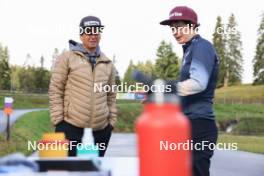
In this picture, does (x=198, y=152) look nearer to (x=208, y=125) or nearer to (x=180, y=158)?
(x=208, y=125)

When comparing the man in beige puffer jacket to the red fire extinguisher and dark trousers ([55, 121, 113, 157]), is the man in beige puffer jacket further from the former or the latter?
the red fire extinguisher

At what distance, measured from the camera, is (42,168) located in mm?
2178

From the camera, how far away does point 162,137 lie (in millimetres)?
1490

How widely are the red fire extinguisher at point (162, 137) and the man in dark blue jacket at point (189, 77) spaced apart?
1.91m

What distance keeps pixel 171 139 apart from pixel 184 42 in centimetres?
224

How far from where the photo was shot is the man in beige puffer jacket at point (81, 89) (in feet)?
15.3

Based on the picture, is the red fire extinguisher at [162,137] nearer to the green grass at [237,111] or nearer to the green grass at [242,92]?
the green grass at [237,111]

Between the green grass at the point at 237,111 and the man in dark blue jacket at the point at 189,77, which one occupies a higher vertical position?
the man in dark blue jacket at the point at 189,77

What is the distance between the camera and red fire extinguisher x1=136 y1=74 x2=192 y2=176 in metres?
1.47

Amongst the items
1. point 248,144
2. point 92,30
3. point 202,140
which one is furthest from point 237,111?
point 202,140

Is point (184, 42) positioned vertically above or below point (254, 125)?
above

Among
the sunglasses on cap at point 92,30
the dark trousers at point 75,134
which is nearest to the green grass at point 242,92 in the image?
the dark trousers at point 75,134

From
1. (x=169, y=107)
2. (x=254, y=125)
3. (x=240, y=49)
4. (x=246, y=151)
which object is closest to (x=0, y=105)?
(x=254, y=125)

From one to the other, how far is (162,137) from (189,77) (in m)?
2.03
